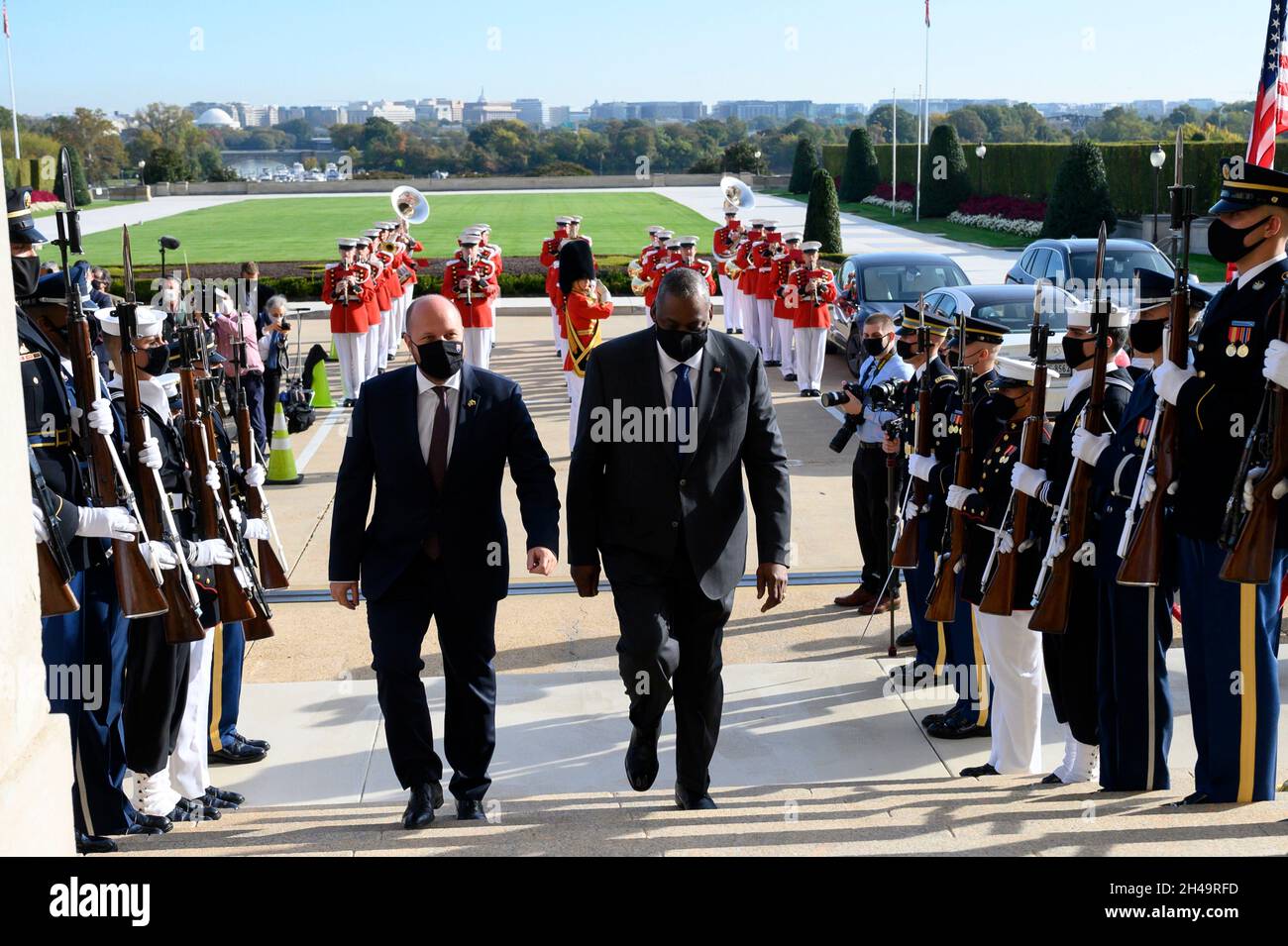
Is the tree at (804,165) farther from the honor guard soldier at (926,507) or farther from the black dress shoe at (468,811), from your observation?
the black dress shoe at (468,811)

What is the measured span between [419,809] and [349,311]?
12.6 meters

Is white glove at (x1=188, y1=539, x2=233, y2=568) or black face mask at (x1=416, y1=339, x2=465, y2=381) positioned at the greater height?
black face mask at (x1=416, y1=339, x2=465, y2=381)

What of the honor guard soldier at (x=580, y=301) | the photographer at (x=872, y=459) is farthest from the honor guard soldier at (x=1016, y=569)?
the honor guard soldier at (x=580, y=301)

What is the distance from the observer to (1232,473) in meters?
4.95

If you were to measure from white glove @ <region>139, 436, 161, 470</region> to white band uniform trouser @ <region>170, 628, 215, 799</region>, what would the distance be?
713mm

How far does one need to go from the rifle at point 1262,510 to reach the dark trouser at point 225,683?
3847 millimetres

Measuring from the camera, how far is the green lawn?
41375mm

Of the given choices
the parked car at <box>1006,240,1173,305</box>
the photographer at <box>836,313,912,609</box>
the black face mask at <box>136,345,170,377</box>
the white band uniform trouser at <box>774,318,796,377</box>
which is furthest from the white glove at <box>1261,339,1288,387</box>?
the white band uniform trouser at <box>774,318,796,377</box>

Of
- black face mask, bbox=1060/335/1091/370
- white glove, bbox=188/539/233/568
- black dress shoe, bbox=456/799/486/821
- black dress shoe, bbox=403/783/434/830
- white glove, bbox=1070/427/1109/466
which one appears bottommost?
black dress shoe, bbox=456/799/486/821

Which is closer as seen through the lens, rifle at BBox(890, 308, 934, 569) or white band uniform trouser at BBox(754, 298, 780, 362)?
rifle at BBox(890, 308, 934, 569)

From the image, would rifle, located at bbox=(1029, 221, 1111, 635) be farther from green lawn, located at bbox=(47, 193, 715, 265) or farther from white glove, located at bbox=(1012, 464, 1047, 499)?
green lawn, located at bbox=(47, 193, 715, 265)

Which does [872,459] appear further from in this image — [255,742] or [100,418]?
[100,418]

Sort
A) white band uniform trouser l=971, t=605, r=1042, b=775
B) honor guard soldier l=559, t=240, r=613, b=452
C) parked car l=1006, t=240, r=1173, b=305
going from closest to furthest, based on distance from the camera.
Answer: white band uniform trouser l=971, t=605, r=1042, b=775 < honor guard soldier l=559, t=240, r=613, b=452 < parked car l=1006, t=240, r=1173, b=305
